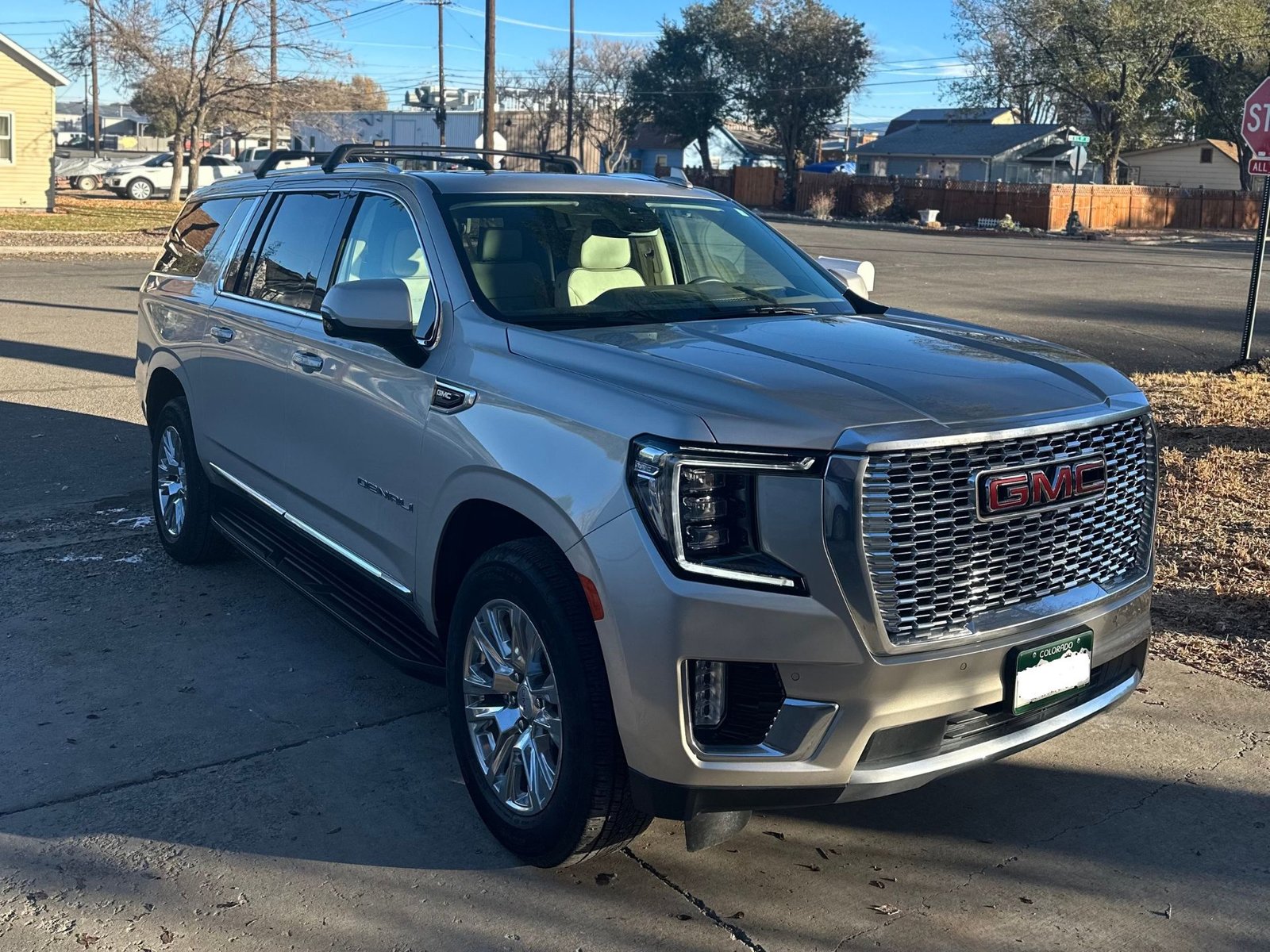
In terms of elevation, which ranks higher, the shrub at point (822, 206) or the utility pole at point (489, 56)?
the utility pole at point (489, 56)

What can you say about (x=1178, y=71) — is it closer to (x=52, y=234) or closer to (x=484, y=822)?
(x=52, y=234)

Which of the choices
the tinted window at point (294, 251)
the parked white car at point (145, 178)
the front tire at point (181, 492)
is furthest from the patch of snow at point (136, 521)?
the parked white car at point (145, 178)

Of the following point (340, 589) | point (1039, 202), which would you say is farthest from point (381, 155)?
point (1039, 202)

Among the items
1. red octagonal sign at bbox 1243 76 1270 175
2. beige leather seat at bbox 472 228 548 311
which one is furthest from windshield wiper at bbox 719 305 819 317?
red octagonal sign at bbox 1243 76 1270 175

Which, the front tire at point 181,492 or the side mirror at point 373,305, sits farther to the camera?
the front tire at point 181,492

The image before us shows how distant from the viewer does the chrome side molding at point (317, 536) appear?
4414mm

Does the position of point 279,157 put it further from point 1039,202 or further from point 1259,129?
point 1039,202

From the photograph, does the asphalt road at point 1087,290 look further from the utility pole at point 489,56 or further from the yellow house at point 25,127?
the yellow house at point 25,127

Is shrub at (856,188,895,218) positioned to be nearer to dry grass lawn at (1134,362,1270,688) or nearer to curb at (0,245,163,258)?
curb at (0,245,163,258)

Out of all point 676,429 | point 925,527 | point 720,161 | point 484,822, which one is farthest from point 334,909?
point 720,161

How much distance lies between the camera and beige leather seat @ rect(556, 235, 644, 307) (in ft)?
14.4

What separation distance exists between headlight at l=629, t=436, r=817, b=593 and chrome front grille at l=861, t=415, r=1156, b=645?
23cm

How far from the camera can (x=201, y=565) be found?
6.36 metres

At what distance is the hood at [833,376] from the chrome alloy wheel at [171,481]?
303 centimetres
